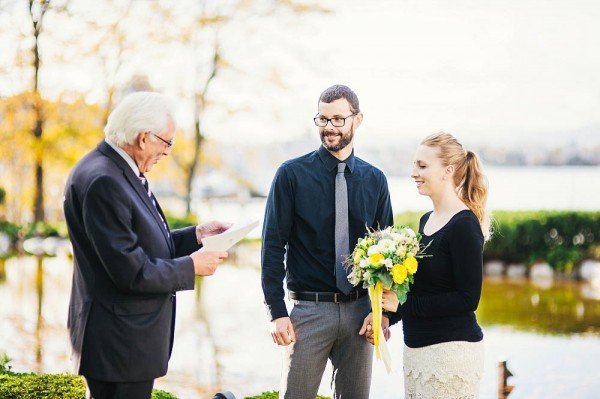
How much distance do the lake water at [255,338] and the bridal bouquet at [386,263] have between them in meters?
1.92

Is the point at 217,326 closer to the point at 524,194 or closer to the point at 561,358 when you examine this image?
the point at 561,358

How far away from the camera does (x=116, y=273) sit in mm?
2717

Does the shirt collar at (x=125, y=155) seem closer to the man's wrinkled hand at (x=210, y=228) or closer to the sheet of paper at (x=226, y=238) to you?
the sheet of paper at (x=226, y=238)

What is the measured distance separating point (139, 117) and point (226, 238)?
24.1 inches

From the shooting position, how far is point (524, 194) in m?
28.0

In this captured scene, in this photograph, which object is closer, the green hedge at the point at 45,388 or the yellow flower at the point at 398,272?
the yellow flower at the point at 398,272

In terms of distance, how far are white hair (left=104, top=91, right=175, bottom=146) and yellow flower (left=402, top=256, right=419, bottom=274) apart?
3.80 feet

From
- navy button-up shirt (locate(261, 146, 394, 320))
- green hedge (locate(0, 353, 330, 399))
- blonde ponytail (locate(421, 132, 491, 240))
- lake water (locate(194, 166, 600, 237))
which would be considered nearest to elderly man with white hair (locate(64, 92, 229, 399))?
navy button-up shirt (locate(261, 146, 394, 320))

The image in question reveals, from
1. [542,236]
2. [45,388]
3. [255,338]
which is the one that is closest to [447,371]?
[45,388]

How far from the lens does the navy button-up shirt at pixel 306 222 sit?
354 centimetres

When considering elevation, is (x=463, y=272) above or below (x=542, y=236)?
above

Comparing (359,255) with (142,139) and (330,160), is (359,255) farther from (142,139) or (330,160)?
(142,139)

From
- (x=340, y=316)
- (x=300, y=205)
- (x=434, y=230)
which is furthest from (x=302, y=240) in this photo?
(x=434, y=230)

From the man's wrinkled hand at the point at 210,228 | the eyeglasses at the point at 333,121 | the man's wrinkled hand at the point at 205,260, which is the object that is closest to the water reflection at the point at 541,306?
the eyeglasses at the point at 333,121
